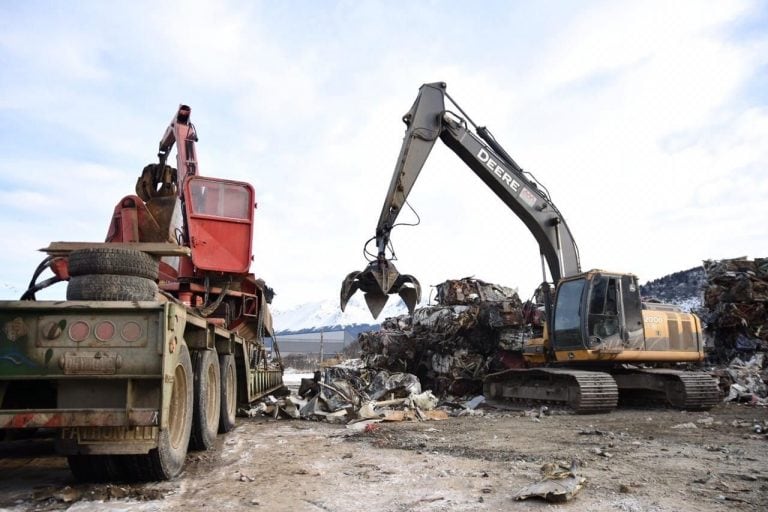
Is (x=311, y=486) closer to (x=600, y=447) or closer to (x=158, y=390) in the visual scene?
(x=158, y=390)

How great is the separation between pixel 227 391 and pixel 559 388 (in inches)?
222

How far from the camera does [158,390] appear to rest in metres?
4.21

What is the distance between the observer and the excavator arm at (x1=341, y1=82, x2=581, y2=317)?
9469 millimetres

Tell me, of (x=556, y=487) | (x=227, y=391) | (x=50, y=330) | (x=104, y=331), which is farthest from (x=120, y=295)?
(x=556, y=487)

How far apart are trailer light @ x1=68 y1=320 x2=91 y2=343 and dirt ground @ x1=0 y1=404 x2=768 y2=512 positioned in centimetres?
113

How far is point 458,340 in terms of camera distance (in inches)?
525

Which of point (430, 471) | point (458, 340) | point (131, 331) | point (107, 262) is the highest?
point (107, 262)

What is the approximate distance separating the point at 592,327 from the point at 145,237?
7.15m

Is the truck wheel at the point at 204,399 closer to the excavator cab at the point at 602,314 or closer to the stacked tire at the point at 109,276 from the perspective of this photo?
the stacked tire at the point at 109,276

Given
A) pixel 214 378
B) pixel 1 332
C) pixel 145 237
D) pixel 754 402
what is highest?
pixel 145 237

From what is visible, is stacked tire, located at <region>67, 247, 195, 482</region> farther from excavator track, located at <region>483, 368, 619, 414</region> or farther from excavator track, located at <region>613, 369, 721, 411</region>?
excavator track, located at <region>613, 369, 721, 411</region>

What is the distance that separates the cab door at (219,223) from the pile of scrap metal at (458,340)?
263 inches

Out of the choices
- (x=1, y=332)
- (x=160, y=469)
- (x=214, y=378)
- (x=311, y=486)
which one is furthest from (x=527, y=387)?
(x=1, y=332)

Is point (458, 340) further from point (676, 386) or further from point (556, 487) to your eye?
point (556, 487)
